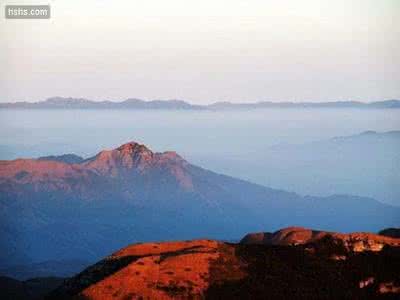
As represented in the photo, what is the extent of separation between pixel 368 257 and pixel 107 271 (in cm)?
4060

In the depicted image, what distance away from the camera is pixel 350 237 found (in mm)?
135125

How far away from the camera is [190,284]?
116 metres

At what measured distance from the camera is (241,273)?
120000 mm

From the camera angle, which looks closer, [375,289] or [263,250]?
[375,289]

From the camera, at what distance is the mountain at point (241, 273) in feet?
377

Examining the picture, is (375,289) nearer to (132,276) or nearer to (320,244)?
(320,244)

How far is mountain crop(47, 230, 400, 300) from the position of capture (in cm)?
11494

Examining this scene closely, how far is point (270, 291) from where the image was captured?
380 ft

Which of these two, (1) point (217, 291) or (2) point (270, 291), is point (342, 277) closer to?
(2) point (270, 291)

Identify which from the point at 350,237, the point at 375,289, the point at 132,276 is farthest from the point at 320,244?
the point at 132,276

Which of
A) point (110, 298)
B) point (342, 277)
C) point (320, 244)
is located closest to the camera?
point (110, 298)

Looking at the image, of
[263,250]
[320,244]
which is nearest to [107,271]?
[263,250]

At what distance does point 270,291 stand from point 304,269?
9189 mm

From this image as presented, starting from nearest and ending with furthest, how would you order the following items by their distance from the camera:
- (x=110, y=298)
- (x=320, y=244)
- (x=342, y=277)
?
1. (x=110, y=298)
2. (x=342, y=277)
3. (x=320, y=244)
